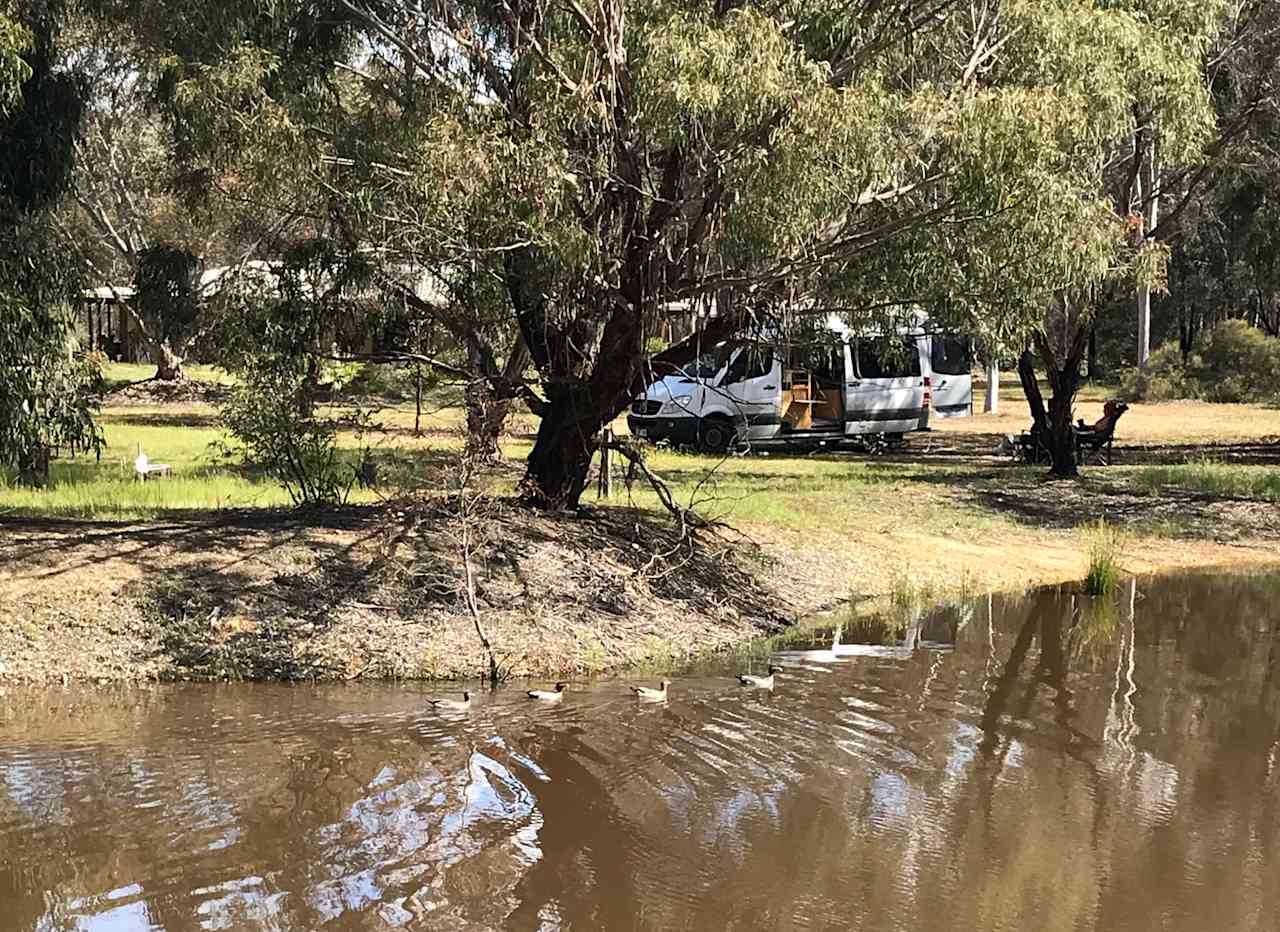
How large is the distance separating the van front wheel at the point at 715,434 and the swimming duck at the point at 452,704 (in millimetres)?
15213

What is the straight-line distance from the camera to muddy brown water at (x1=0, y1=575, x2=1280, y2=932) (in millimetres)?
6004

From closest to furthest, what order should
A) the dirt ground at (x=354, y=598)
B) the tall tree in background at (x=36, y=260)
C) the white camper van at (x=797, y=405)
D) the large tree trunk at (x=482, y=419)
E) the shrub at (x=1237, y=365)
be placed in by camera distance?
the dirt ground at (x=354, y=598)
the large tree trunk at (x=482, y=419)
the tall tree in background at (x=36, y=260)
the white camper van at (x=797, y=405)
the shrub at (x=1237, y=365)

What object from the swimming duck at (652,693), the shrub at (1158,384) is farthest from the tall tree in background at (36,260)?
the shrub at (1158,384)

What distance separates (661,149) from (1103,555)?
5874 mm

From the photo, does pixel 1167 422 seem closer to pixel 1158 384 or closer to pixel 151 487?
pixel 1158 384

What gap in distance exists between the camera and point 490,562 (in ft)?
37.3

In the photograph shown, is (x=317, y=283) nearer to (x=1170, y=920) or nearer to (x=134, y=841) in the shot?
(x=134, y=841)

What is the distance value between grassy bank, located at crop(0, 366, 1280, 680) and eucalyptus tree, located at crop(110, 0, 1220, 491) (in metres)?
1.51

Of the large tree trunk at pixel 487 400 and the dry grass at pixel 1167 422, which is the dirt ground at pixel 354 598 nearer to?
the large tree trunk at pixel 487 400

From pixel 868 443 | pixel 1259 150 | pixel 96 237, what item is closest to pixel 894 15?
pixel 1259 150

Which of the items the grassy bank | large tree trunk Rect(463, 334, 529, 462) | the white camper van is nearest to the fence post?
the grassy bank

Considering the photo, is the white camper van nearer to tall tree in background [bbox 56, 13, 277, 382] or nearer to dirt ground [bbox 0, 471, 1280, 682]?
tall tree in background [bbox 56, 13, 277, 382]

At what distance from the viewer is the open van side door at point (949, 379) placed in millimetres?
26094

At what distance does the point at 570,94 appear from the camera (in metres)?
10.4
